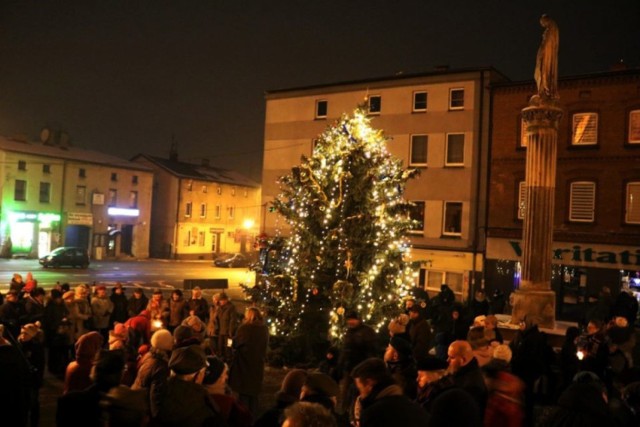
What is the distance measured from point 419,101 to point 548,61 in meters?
14.9

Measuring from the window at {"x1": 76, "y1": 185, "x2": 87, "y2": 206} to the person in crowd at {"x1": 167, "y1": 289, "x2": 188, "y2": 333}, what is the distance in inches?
1751

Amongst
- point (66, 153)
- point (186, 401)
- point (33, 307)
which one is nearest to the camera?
point (186, 401)

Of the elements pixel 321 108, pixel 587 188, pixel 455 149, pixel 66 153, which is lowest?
pixel 587 188

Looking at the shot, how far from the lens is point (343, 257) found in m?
14.2

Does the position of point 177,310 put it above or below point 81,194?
below

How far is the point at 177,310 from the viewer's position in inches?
553

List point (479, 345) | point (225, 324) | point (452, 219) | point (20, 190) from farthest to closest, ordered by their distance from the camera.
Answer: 1. point (20, 190)
2. point (452, 219)
3. point (225, 324)
4. point (479, 345)

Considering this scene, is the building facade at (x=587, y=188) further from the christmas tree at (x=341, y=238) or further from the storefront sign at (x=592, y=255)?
the christmas tree at (x=341, y=238)

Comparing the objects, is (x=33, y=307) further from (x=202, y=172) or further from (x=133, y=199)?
(x=202, y=172)

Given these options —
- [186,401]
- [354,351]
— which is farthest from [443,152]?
[186,401]

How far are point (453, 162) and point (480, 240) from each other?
442 cm

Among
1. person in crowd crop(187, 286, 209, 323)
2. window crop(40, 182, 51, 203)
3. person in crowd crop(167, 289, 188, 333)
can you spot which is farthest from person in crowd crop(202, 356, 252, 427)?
window crop(40, 182, 51, 203)

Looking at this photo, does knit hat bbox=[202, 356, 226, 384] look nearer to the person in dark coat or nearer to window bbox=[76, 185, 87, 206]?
the person in dark coat

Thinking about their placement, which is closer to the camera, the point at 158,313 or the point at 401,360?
the point at 401,360
